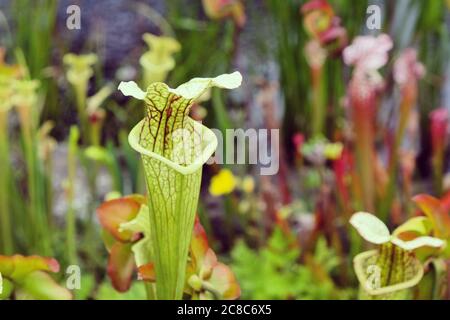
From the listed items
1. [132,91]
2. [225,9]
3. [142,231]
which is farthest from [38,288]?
[225,9]

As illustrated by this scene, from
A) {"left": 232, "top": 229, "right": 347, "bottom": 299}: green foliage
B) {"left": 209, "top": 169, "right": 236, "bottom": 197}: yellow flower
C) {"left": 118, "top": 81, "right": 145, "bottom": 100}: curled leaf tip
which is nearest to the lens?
{"left": 118, "top": 81, "right": 145, "bottom": 100}: curled leaf tip

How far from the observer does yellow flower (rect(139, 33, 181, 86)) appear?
4.04ft

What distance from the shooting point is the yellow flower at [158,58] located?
123 centimetres

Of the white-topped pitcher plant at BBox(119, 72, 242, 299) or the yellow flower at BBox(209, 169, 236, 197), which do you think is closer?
the white-topped pitcher plant at BBox(119, 72, 242, 299)

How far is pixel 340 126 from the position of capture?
131 centimetres

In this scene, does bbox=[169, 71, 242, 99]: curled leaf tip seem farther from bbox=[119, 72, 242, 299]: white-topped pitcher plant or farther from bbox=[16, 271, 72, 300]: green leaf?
bbox=[16, 271, 72, 300]: green leaf

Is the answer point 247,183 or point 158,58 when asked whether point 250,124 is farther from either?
point 158,58

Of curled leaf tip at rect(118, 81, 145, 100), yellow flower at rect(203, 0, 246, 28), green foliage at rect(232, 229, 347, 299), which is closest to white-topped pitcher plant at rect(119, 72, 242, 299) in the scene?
curled leaf tip at rect(118, 81, 145, 100)

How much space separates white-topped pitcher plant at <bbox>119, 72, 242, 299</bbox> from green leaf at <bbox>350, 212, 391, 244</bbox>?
0.19m

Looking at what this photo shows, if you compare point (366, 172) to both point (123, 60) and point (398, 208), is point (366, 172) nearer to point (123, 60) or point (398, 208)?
point (398, 208)

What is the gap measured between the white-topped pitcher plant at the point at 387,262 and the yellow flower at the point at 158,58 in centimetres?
58

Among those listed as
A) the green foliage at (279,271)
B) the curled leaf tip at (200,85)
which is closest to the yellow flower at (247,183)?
the green foliage at (279,271)

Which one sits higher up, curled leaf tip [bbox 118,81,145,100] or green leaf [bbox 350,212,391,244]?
curled leaf tip [bbox 118,81,145,100]
